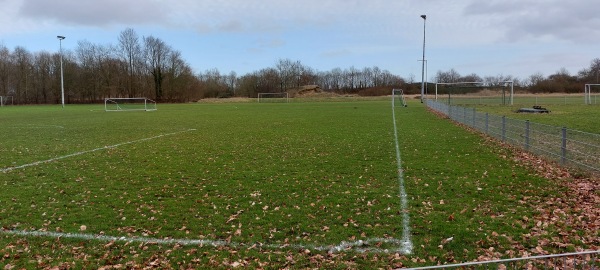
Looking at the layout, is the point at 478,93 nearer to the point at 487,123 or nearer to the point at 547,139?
the point at 487,123

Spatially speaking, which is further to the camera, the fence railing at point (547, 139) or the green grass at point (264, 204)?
the fence railing at point (547, 139)

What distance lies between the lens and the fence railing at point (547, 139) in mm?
9320

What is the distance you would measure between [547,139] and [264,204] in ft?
33.2

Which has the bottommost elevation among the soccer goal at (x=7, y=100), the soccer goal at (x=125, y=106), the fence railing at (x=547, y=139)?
the fence railing at (x=547, y=139)

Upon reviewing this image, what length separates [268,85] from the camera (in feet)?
367

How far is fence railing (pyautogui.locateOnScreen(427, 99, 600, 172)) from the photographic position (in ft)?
30.6

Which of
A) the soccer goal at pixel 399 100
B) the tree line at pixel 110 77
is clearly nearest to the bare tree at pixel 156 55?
the tree line at pixel 110 77

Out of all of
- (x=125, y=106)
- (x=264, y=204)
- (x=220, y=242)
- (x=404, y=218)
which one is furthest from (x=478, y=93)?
(x=220, y=242)

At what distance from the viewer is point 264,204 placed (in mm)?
6824

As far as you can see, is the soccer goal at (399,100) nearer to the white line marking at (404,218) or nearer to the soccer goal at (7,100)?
the white line marking at (404,218)

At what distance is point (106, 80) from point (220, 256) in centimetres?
9130

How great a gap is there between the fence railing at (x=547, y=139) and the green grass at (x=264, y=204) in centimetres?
106

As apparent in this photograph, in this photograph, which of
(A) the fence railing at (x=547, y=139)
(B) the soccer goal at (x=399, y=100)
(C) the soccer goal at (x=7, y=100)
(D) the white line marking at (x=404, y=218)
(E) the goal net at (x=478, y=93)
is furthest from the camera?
(C) the soccer goal at (x=7, y=100)

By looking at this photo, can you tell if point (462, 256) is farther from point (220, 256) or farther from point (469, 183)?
point (469, 183)
